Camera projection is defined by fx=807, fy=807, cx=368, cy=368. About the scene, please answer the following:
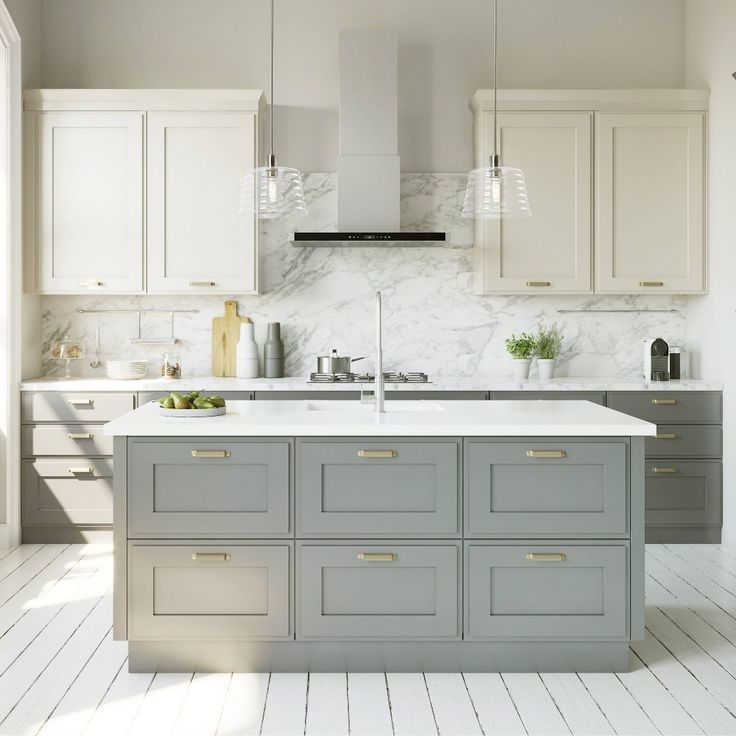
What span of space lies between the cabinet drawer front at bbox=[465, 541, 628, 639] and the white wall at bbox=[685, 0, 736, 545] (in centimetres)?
213

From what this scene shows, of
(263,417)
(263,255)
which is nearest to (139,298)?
(263,255)

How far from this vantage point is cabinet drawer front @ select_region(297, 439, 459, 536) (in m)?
2.81

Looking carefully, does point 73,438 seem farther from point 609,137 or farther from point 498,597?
point 609,137

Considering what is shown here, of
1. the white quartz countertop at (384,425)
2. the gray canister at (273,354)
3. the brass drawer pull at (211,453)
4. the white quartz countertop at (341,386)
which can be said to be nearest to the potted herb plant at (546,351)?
the white quartz countertop at (341,386)

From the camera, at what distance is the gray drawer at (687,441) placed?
464cm

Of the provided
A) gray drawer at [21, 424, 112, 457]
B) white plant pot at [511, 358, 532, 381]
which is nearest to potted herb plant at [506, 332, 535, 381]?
white plant pot at [511, 358, 532, 381]

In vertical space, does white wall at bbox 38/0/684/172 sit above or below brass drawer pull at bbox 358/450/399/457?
above

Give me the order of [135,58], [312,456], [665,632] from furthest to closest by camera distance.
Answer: [135,58], [665,632], [312,456]

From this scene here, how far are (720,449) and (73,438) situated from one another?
371cm

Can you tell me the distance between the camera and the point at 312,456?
2.80 meters

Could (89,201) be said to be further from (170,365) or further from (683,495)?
(683,495)

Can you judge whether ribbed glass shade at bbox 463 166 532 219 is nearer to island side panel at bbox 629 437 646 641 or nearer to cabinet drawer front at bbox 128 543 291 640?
island side panel at bbox 629 437 646 641

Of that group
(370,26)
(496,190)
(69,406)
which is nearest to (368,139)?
(370,26)

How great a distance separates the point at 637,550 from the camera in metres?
2.81
